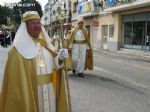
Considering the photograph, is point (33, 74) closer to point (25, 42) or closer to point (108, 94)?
point (25, 42)

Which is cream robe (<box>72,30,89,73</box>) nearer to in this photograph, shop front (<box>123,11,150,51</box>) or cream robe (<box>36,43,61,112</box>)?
cream robe (<box>36,43,61,112</box>)

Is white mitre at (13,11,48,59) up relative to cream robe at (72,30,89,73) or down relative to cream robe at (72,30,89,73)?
up

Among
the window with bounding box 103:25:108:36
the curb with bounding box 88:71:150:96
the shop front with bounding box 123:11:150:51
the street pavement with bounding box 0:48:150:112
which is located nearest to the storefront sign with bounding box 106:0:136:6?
the shop front with bounding box 123:11:150:51

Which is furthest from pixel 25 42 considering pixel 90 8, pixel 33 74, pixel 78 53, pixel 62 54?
pixel 90 8

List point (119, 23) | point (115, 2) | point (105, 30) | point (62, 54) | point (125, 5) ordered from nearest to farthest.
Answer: point (62, 54), point (125, 5), point (115, 2), point (119, 23), point (105, 30)

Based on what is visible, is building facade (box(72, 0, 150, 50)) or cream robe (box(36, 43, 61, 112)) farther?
building facade (box(72, 0, 150, 50))

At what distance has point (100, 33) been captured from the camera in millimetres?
36688

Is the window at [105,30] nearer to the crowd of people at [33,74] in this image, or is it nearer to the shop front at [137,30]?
the shop front at [137,30]

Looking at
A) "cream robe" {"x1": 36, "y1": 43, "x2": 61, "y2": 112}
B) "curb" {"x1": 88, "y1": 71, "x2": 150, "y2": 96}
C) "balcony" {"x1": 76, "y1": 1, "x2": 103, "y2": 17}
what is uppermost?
"balcony" {"x1": 76, "y1": 1, "x2": 103, "y2": 17}

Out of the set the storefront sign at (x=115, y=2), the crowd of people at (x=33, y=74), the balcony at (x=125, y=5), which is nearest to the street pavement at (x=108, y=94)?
the crowd of people at (x=33, y=74)

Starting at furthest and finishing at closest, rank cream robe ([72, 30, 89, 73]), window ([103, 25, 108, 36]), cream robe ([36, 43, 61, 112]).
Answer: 1. window ([103, 25, 108, 36])
2. cream robe ([72, 30, 89, 73])
3. cream robe ([36, 43, 61, 112])

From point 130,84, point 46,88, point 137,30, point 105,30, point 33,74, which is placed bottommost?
point 130,84

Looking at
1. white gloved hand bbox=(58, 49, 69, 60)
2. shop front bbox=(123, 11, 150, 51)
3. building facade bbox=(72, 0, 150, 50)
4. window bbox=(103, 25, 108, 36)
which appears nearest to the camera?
white gloved hand bbox=(58, 49, 69, 60)

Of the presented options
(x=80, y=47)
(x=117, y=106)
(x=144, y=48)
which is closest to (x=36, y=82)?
(x=117, y=106)
